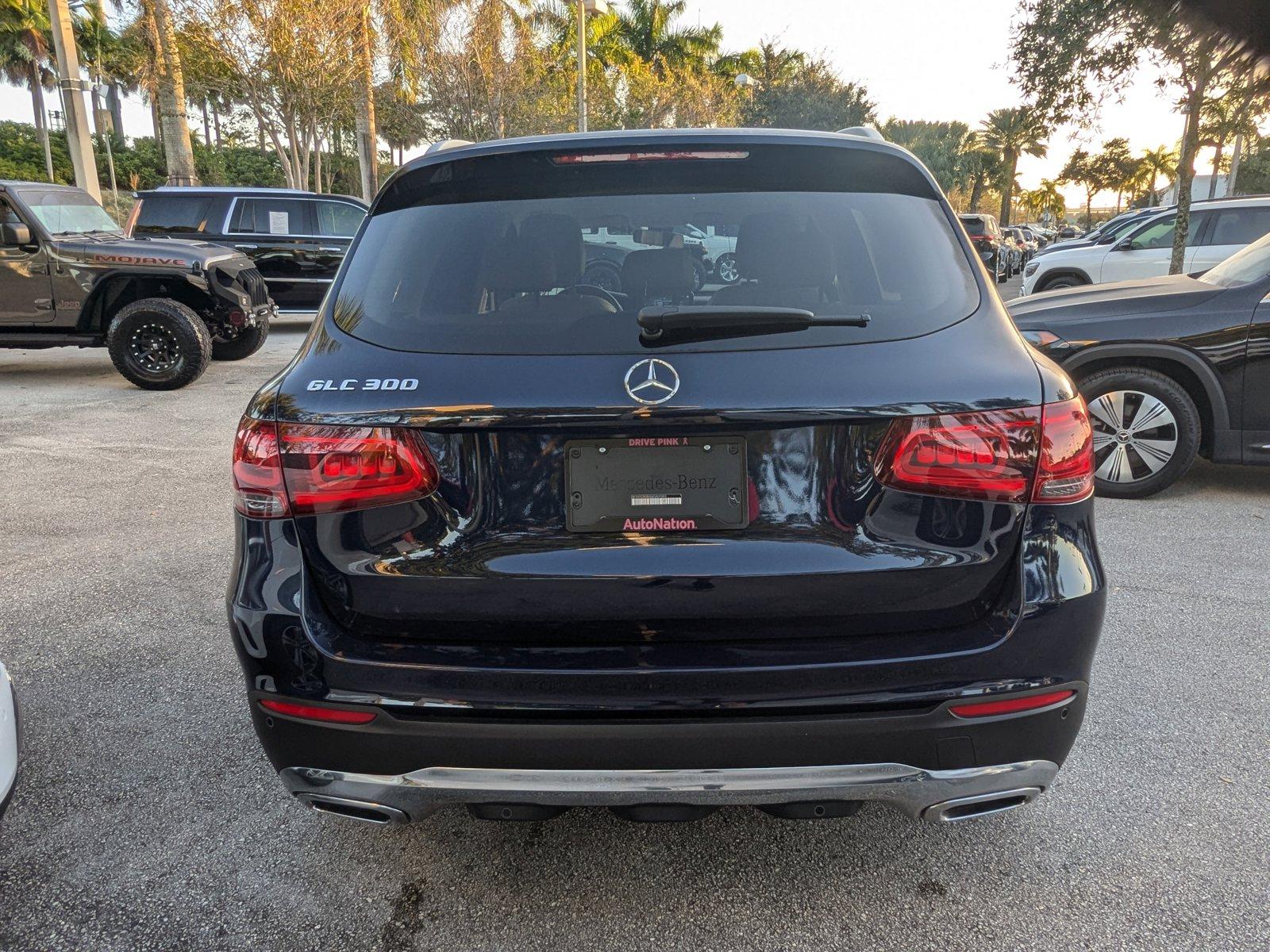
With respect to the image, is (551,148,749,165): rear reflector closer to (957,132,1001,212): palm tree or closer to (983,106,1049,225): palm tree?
(983,106,1049,225): palm tree

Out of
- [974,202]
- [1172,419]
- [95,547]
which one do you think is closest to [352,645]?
[95,547]

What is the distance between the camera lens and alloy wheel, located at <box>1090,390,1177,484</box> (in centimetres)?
546

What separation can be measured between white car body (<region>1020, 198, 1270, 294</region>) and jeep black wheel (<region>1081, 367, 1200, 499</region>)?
6104 mm

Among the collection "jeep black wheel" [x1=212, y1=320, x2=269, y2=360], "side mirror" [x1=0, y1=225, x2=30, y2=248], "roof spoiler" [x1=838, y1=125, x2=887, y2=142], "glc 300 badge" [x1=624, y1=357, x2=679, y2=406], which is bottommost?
"jeep black wheel" [x1=212, y1=320, x2=269, y2=360]

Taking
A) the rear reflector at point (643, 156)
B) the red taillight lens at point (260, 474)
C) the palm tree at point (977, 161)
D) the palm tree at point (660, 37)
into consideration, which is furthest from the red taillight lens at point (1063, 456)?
the palm tree at point (977, 161)

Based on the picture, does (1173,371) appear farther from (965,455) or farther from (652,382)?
(652,382)

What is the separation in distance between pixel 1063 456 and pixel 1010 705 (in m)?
0.51

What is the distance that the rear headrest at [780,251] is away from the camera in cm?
218

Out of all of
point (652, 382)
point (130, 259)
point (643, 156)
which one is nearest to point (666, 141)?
point (643, 156)

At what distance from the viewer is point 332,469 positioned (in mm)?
1911

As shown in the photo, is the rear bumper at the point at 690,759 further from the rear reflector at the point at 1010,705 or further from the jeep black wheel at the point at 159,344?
the jeep black wheel at the point at 159,344

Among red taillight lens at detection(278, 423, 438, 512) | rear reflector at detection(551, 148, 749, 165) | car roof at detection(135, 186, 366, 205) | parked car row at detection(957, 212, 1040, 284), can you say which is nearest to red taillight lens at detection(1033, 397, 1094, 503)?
rear reflector at detection(551, 148, 749, 165)

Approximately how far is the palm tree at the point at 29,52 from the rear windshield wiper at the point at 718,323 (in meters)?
51.1

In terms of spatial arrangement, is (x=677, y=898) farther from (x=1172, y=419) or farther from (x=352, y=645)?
(x=1172, y=419)
